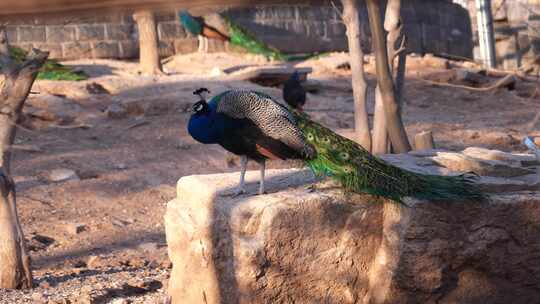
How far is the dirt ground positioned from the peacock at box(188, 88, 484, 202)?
648 millimetres

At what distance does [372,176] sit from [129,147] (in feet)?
18.0

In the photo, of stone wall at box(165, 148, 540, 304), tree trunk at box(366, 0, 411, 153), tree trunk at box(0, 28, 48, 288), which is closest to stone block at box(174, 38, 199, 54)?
tree trunk at box(366, 0, 411, 153)

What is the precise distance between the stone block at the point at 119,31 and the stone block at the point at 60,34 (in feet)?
2.16

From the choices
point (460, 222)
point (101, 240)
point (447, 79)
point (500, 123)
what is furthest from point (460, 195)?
point (447, 79)

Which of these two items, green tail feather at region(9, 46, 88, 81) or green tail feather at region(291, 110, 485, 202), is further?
green tail feather at region(9, 46, 88, 81)

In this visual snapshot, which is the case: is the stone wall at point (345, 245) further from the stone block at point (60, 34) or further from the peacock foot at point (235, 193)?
the stone block at point (60, 34)

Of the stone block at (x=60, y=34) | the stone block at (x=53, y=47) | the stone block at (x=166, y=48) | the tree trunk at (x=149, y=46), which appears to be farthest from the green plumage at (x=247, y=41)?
the stone block at (x=53, y=47)

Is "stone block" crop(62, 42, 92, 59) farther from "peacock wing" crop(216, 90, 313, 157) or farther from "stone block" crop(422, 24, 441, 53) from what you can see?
"peacock wing" crop(216, 90, 313, 157)

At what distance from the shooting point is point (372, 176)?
17.3ft

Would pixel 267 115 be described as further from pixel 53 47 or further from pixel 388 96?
pixel 53 47

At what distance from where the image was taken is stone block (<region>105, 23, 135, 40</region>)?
52.3 ft

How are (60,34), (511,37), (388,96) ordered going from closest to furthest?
1. (388,96)
2. (60,34)
3. (511,37)

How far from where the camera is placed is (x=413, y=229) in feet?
17.1

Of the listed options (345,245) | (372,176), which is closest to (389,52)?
(372,176)
